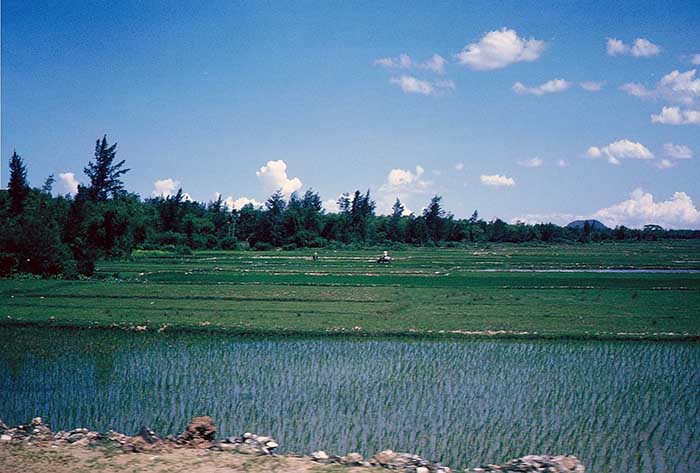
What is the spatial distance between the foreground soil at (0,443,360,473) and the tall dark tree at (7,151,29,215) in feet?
174

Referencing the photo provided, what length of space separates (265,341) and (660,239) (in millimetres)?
135409

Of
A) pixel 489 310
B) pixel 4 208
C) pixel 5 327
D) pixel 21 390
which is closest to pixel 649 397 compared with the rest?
pixel 489 310

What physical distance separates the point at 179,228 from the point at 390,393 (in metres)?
74.0

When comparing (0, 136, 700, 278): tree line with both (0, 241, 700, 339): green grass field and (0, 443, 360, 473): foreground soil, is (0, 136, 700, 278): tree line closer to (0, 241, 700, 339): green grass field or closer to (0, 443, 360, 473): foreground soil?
(0, 241, 700, 339): green grass field

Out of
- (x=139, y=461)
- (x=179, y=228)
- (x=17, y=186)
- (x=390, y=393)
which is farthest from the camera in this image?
(x=179, y=228)

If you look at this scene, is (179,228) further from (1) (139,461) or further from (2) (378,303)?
(1) (139,461)

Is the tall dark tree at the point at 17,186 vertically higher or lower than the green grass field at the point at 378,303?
higher

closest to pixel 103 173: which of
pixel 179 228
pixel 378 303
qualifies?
pixel 179 228

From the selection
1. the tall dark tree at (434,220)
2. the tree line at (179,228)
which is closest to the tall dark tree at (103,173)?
the tree line at (179,228)

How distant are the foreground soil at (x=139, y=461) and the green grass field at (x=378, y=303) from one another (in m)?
10.2

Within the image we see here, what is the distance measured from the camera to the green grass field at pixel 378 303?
1934 cm

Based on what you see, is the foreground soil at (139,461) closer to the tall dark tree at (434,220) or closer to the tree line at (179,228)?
the tree line at (179,228)

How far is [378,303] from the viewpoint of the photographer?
2505 cm

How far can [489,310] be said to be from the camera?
894 inches
